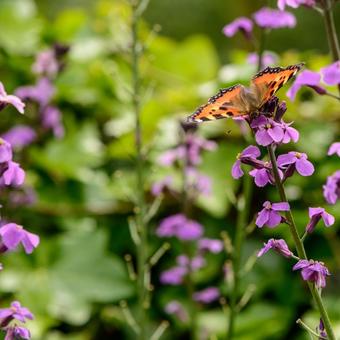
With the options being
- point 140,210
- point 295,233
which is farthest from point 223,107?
point 140,210

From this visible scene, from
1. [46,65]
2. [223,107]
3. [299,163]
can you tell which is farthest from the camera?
[46,65]

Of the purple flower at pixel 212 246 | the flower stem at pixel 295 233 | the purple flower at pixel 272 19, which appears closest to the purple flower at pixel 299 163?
the flower stem at pixel 295 233

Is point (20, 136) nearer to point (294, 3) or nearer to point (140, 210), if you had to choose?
point (140, 210)

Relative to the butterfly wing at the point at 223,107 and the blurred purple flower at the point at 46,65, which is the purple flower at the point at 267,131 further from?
the blurred purple flower at the point at 46,65

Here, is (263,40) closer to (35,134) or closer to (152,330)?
(35,134)

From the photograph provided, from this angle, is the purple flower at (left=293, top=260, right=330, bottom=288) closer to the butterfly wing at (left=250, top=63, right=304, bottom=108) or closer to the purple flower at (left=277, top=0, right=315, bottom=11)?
the butterfly wing at (left=250, top=63, right=304, bottom=108)

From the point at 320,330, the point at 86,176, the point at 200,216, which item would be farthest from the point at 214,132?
the point at 320,330
